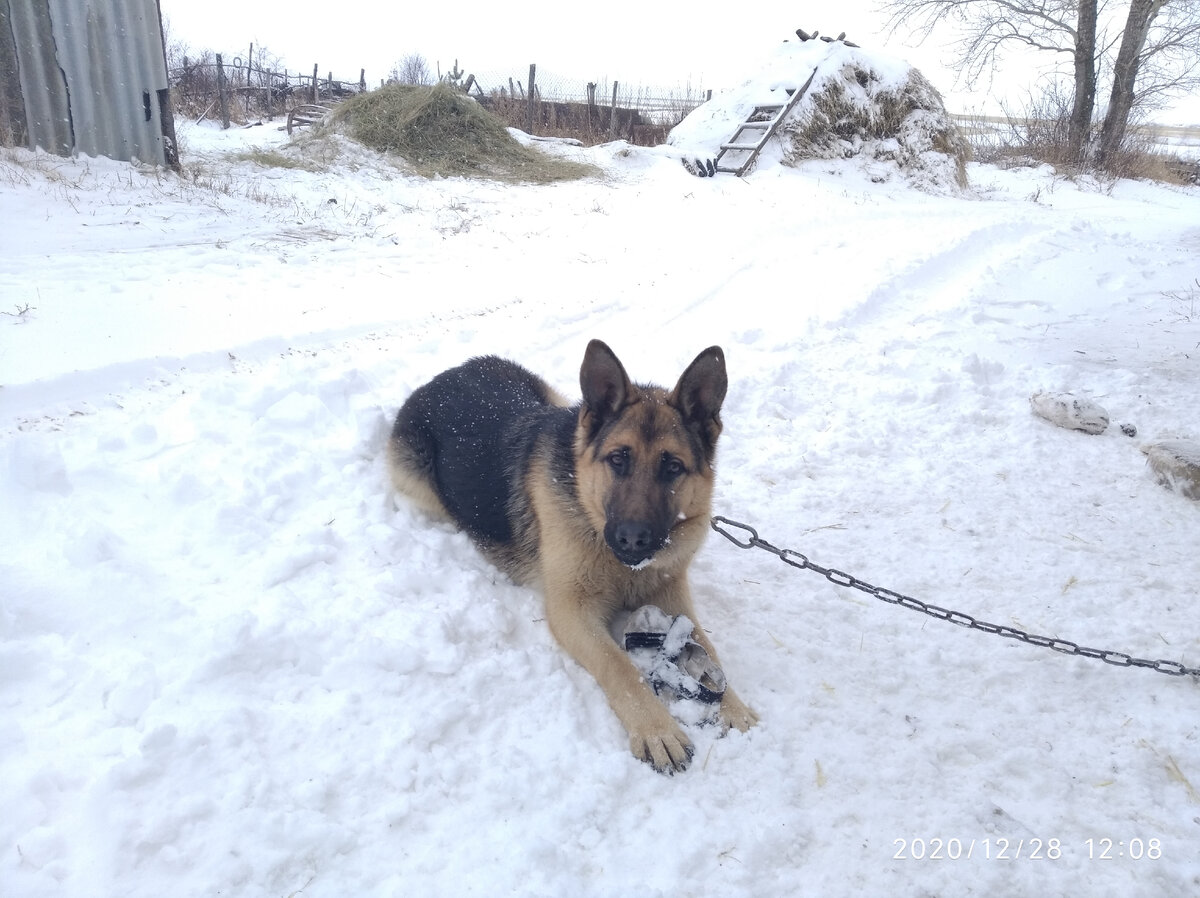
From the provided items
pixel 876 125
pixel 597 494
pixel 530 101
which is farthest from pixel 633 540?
pixel 530 101

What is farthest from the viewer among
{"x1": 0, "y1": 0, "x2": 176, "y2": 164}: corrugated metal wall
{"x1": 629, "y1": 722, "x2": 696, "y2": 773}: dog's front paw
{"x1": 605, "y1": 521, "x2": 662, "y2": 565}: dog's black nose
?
{"x1": 0, "y1": 0, "x2": 176, "y2": 164}: corrugated metal wall

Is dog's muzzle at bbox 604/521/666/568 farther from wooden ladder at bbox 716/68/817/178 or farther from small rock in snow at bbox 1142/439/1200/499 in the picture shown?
wooden ladder at bbox 716/68/817/178

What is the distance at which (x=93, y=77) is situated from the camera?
9.31 metres

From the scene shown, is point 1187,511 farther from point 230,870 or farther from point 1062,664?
point 230,870

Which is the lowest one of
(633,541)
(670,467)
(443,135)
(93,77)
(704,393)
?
(633,541)

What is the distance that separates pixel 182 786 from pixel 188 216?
837cm

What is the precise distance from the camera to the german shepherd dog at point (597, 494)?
297cm

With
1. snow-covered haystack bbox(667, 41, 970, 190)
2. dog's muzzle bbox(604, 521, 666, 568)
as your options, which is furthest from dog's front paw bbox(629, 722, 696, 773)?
snow-covered haystack bbox(667, 41, 970, 190)

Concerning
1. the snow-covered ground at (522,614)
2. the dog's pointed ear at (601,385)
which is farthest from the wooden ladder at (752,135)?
the dog's pointed ear at (601,385)

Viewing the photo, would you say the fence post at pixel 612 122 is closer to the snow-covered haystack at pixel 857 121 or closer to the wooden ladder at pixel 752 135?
the snow-covered haystack at pixel 857 121

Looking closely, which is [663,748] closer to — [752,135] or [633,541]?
[633,541]

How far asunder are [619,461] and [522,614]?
0.96 m

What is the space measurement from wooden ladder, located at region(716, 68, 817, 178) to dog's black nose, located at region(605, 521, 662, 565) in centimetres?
1385

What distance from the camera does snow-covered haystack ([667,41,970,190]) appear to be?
1608cm
